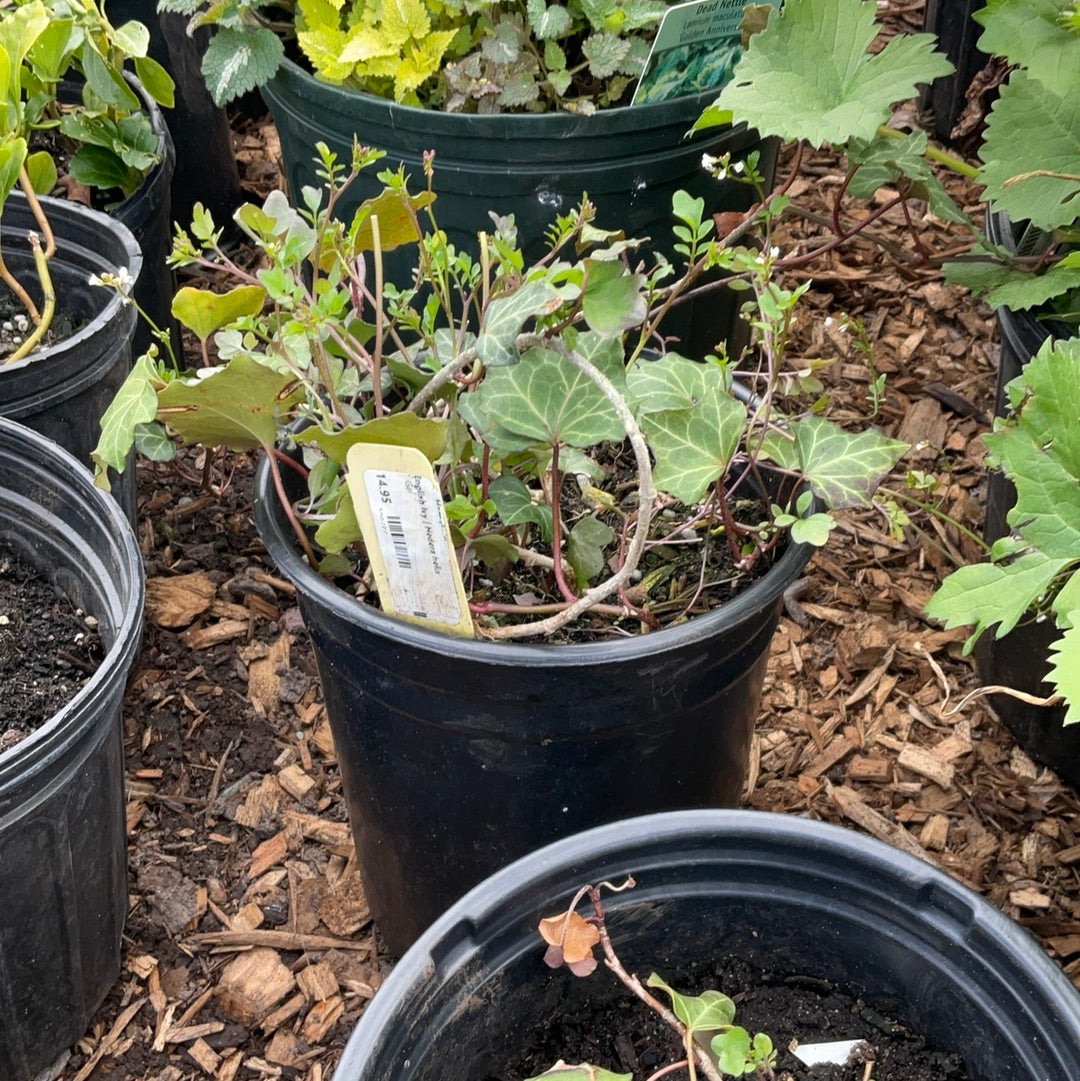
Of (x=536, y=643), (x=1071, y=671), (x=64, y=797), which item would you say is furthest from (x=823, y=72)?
(x=64, y=797)

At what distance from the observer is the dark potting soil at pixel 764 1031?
3.44ft

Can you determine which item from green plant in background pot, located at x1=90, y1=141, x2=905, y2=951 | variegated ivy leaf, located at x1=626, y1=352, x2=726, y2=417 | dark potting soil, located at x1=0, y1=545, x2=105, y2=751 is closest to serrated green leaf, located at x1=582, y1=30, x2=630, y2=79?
green plant in background pot, located at x1=90, y1=141, x2=905, y2=951

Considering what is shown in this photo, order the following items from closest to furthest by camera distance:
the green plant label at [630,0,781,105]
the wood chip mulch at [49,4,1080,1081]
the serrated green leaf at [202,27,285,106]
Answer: the wood chip mulch at [49,4,1080,1081] → the green plant label at [630,0,781,105] → the serrated green leaf at [202,27,285,106]

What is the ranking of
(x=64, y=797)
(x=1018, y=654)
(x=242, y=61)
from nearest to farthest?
1. (x=64, y=797)
2. (x=1018, y=654)
3. (x=242, y=61)

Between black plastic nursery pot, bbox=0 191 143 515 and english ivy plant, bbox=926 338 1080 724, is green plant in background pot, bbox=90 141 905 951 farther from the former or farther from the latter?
black plastic nursery pot, bbox=0 191 143 515

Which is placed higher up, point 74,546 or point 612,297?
point 612,297

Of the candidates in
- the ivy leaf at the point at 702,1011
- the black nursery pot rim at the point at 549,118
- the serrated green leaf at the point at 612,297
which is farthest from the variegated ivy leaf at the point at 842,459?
the black nursery pot rim at the point at 549,118

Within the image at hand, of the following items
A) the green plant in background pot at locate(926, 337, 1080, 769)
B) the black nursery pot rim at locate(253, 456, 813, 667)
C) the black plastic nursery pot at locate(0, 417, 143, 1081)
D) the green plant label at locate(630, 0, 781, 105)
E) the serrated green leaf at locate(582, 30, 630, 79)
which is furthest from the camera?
the serrated green leaf at locate(582, 30, 630, 79)

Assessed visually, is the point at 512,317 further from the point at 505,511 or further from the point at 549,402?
the point at 505,511

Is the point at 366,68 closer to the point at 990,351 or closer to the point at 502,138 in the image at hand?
the point at 502,138

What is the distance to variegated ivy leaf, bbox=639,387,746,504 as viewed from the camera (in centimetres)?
116

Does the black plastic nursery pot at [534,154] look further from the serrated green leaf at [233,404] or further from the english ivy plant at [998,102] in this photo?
the serrated green leaf at [233,404]

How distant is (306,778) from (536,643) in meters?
0.73

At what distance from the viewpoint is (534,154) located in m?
1.84
